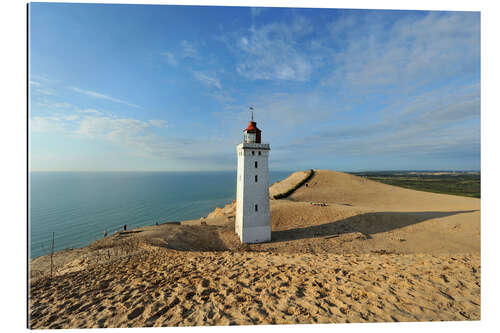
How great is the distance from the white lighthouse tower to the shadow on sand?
4.85 ft

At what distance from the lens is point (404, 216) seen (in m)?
14.3

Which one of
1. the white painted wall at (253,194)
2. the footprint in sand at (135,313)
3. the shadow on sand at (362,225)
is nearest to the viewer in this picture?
the footprint in sand at (135,313)

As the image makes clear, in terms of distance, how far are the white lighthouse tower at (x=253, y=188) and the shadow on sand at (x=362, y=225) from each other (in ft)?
4.85

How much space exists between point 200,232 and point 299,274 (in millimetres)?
9325

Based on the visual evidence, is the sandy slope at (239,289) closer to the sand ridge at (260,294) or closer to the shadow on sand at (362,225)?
the sand ridge at (260,294)

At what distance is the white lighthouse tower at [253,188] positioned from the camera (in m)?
11.4

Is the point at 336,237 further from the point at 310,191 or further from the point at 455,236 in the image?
the point at 310,191

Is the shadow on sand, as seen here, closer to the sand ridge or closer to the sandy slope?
the sandy slope

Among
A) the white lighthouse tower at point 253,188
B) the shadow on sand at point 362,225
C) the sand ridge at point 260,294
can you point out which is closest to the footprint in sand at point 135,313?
the sand ridge at point 260,294

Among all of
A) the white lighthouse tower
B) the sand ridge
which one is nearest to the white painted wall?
the white lighthouse tower

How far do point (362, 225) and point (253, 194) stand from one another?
8.71m

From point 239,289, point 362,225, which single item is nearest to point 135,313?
point 239,289

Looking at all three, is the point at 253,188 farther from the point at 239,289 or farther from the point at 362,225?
the point at 362,225
